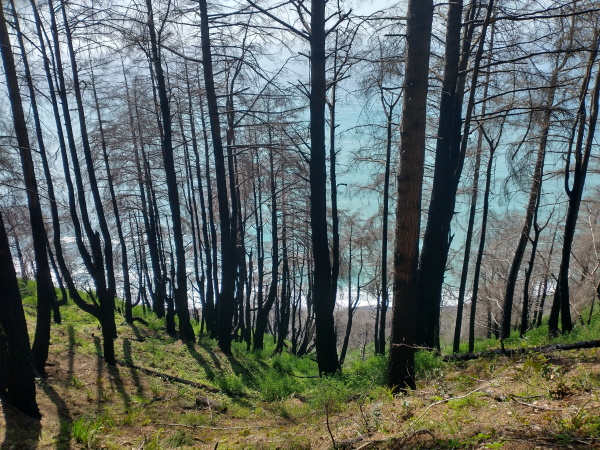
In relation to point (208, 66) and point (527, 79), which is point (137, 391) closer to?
point (208, 66)

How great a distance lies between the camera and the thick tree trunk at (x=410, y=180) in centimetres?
Answer: 505

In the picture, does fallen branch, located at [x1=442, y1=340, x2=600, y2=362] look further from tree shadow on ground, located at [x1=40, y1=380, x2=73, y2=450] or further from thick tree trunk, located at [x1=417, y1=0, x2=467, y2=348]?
tree shadow on ground, located at [x1=40, y1=380, x2=73, y2=450]

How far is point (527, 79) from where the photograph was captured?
8.48 m

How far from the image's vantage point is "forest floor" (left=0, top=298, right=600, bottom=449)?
140 inches

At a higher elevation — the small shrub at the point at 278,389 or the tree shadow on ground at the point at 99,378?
the tree shadow on ground at the point at 99,378

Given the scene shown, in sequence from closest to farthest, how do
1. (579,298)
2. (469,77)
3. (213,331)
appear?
(469,77), (213,331), (579,298)

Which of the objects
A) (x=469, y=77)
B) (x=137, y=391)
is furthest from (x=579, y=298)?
(x=137, y=391)

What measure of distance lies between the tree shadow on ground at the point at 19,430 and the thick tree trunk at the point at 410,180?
3.76 metres

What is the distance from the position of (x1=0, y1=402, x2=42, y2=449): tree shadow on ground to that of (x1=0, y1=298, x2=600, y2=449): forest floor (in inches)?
0.4

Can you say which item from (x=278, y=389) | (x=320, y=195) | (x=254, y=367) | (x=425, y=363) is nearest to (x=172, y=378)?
(x=278, y=389)

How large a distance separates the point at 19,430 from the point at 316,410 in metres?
3.26

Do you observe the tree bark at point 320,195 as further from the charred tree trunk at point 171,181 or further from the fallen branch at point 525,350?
the charred tree trunk at point 171,181

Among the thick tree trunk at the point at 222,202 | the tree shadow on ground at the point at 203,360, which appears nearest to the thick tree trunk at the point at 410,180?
the tree shadow on ground at the point at 203,360

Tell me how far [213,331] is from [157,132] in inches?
275
